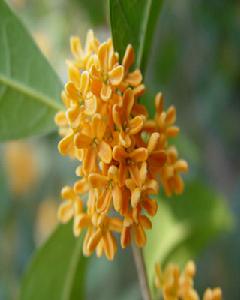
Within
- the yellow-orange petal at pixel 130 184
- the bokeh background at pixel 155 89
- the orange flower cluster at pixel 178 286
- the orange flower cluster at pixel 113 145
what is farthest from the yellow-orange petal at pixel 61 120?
the bokeh background at pixel 155 89

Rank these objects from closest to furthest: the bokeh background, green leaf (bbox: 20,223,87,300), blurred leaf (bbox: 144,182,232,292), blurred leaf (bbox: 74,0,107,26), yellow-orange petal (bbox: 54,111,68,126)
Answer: yellow-orange petal (bbox: 54,111,68,126) < green leaf (bbox: 20,223,87,300) < blurred leaf (bbox: 144,182,232,292) < blurred leaf (bbox: 74,0,107,26) < the bokeh background

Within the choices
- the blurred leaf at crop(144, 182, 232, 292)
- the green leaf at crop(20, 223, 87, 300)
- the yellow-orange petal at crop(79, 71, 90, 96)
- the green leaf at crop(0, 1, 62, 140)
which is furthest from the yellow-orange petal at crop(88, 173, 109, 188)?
the blurred leaf at crop(144, 182, 232, 292)

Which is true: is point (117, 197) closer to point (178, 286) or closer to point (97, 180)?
point (97, 180)

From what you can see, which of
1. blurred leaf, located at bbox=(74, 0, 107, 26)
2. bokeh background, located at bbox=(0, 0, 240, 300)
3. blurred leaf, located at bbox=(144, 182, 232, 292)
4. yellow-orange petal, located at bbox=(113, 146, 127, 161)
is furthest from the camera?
bokeh background, located at bbox=(0, 0, 240, 300)

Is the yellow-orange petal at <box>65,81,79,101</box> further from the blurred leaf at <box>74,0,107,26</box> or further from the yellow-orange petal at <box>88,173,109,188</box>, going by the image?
the blurred leaf at <box>74,0,107,26</box>

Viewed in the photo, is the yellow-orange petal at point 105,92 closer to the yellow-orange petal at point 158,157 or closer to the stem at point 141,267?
the yellow-orange petal at point 158,157
